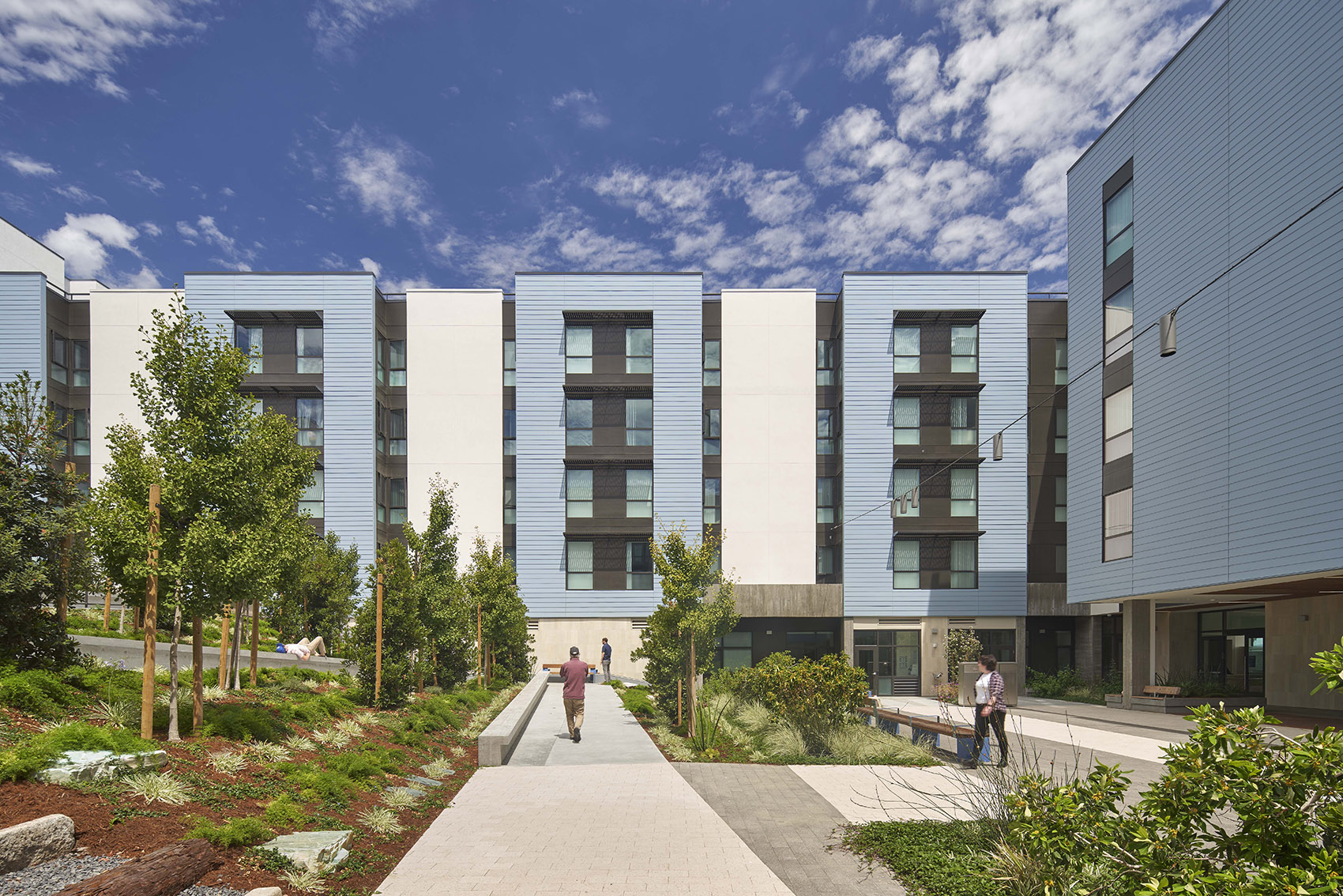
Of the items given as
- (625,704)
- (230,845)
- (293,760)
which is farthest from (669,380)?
(230,845)

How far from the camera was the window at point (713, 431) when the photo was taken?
33562 millimetres

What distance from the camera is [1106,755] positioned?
1404 centimetres

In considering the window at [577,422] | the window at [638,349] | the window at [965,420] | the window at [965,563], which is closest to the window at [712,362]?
the window at [638,349]

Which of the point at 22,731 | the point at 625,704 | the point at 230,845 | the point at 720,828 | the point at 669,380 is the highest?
the point at 669,380

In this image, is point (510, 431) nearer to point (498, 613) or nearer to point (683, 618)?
point (498, 613)

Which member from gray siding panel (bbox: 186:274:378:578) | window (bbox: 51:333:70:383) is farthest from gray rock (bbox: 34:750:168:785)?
window (bbox: 51:333:70:383)

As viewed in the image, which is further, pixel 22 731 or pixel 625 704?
pixel 625 704

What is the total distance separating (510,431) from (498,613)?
40.4 feet

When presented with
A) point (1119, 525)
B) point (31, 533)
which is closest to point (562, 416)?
point (1119, 525)

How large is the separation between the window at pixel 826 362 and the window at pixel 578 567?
532 inches

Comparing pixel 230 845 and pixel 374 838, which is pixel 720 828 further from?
pixel 230 845

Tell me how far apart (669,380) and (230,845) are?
27.9 metres

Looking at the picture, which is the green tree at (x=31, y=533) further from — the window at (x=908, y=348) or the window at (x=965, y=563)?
the window at (x=965, y=563)

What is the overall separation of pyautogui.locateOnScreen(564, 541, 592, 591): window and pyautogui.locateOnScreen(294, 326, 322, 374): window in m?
14.3
